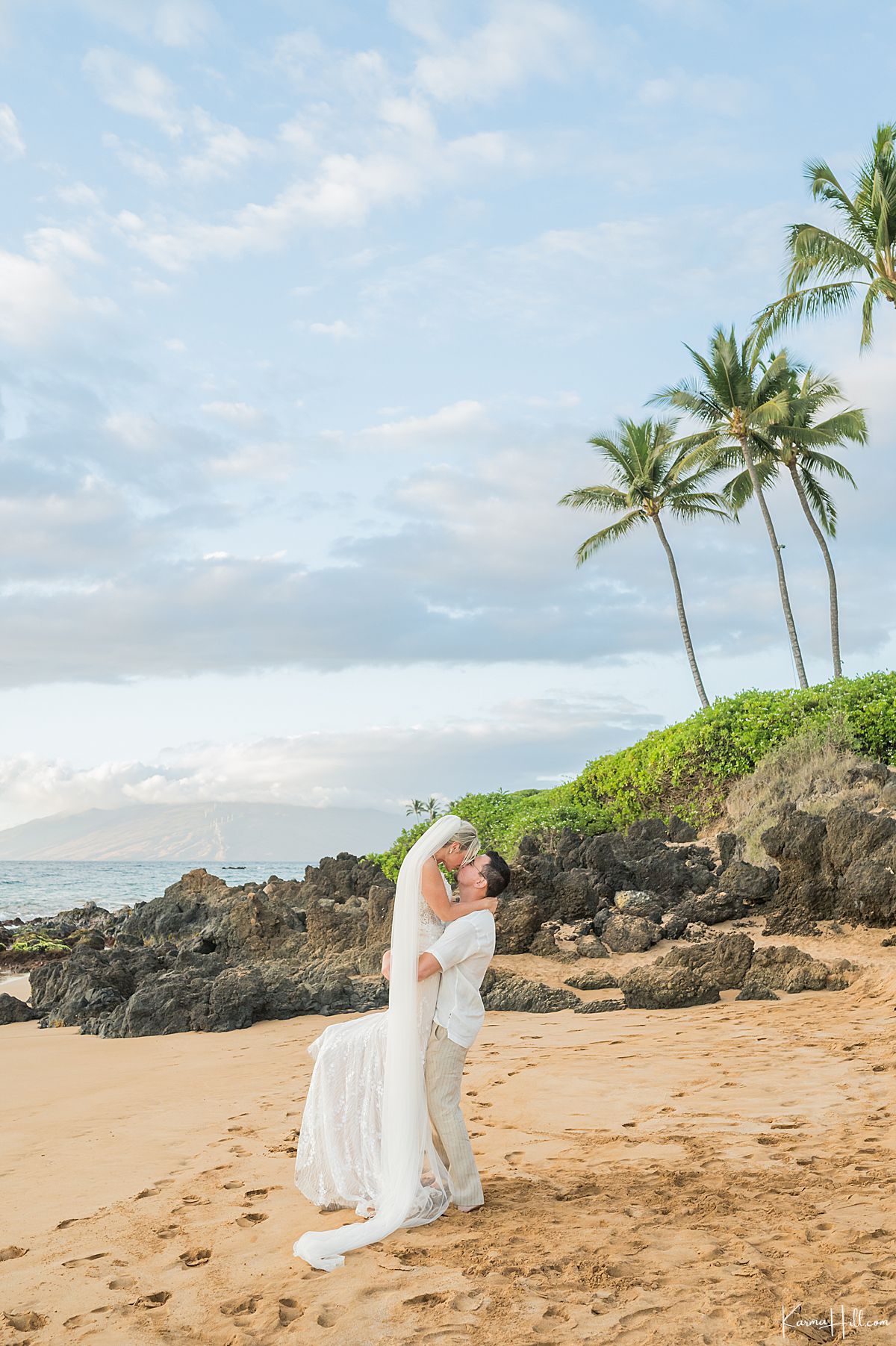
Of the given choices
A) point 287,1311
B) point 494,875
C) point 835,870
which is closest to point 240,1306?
point 287,1311

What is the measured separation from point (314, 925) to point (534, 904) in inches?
119

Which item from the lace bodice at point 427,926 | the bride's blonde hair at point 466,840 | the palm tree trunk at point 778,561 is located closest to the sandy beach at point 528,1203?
the lace bodice at point 427,926

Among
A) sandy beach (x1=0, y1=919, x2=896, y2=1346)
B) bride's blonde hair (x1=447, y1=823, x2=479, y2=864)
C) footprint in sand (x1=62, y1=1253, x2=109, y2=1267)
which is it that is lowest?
sandy beach (x1=0, y1=919, x2=896, y2=1346)

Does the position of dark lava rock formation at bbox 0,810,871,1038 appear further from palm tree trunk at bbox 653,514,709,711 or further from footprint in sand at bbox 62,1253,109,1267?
palm tree trunk at bbox 653,514,709,711

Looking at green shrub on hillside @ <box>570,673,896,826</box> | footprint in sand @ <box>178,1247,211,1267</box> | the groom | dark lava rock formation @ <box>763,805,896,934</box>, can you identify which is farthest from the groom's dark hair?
green shrub on hillside @ <box>570,673,896,826</box>

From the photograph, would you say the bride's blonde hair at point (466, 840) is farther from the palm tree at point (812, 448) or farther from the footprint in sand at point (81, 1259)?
the palm tree at point (812, 448)

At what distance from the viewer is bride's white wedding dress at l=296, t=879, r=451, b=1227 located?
445cm

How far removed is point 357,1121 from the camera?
4.53 m

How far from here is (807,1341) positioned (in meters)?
3.21

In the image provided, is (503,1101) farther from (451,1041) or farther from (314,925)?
(314,925)

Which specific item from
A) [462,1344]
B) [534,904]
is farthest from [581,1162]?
[534,904]

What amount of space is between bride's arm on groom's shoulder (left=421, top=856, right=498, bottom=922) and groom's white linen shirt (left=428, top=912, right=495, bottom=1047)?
0.11 feet

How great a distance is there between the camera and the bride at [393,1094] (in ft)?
14.2

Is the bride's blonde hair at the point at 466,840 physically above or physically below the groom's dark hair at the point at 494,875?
above
